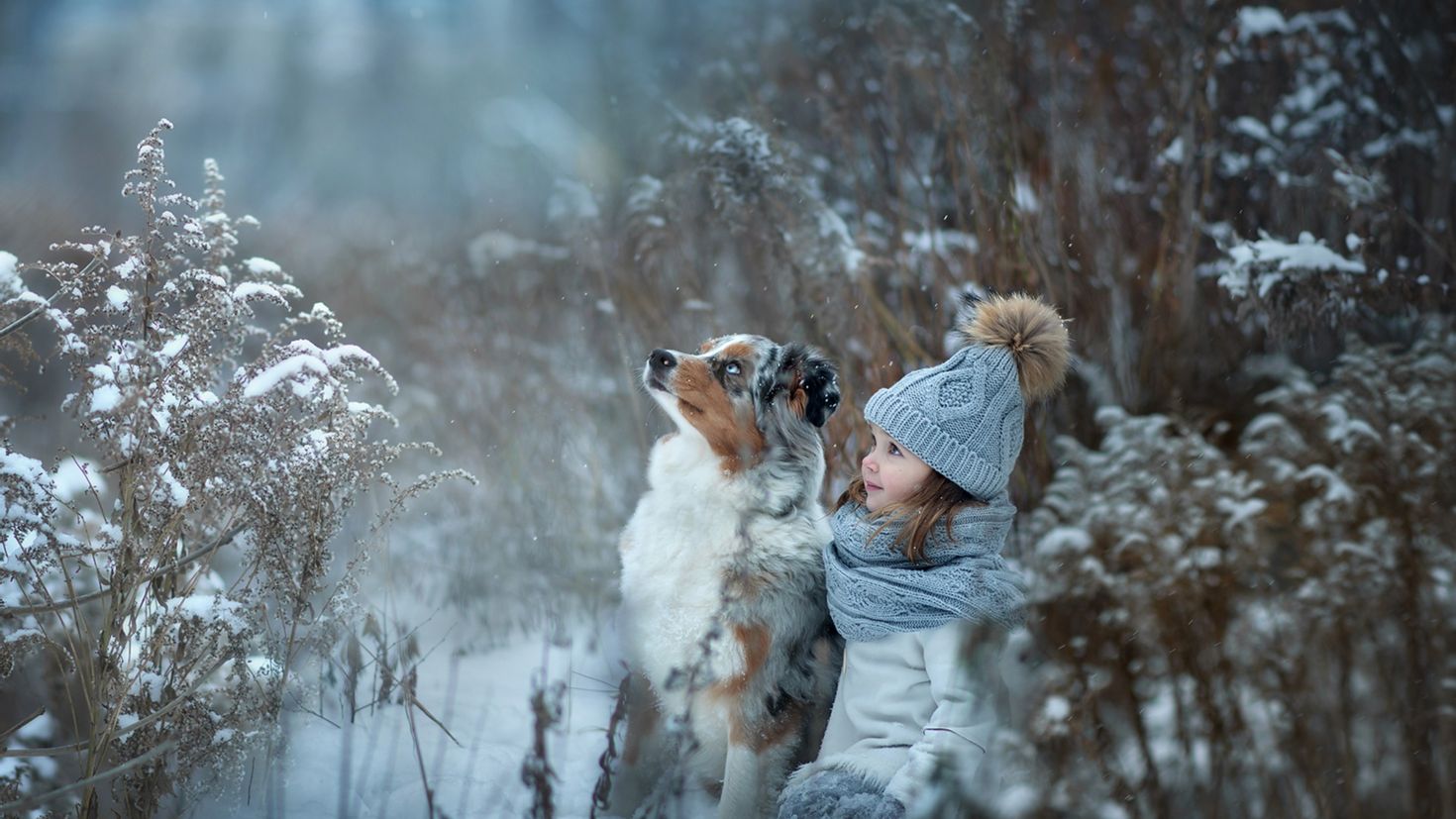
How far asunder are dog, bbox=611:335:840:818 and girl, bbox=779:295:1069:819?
17 centimetres

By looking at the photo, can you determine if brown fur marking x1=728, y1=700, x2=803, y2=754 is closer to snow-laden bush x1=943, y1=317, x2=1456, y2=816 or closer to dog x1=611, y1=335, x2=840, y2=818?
dog x1=611, y1=335, x2=840, y2=818

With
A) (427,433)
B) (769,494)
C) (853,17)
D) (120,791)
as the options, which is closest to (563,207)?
(427,433)

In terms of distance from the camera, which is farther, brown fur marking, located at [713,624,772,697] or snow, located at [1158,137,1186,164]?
snow, located at [1158,137,1186,164]

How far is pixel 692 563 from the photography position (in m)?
2.62

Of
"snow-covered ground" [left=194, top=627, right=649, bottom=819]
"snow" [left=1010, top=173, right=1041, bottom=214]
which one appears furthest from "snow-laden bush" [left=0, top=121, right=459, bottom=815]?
"snow" [left=1010, top=173, right=1041, bottom=214]

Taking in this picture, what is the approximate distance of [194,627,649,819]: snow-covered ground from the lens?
102 inches

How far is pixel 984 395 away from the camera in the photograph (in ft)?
7.63

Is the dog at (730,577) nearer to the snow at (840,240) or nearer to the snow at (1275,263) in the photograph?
the snow at (840,240)

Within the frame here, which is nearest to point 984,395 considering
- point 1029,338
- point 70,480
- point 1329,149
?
point 1029,338

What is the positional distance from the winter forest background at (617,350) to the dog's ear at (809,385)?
3.22 ft

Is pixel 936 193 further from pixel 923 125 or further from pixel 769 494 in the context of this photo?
pixel 769 494

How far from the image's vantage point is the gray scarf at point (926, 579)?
2283 mm

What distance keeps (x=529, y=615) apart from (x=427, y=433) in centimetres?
209

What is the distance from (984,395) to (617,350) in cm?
329
